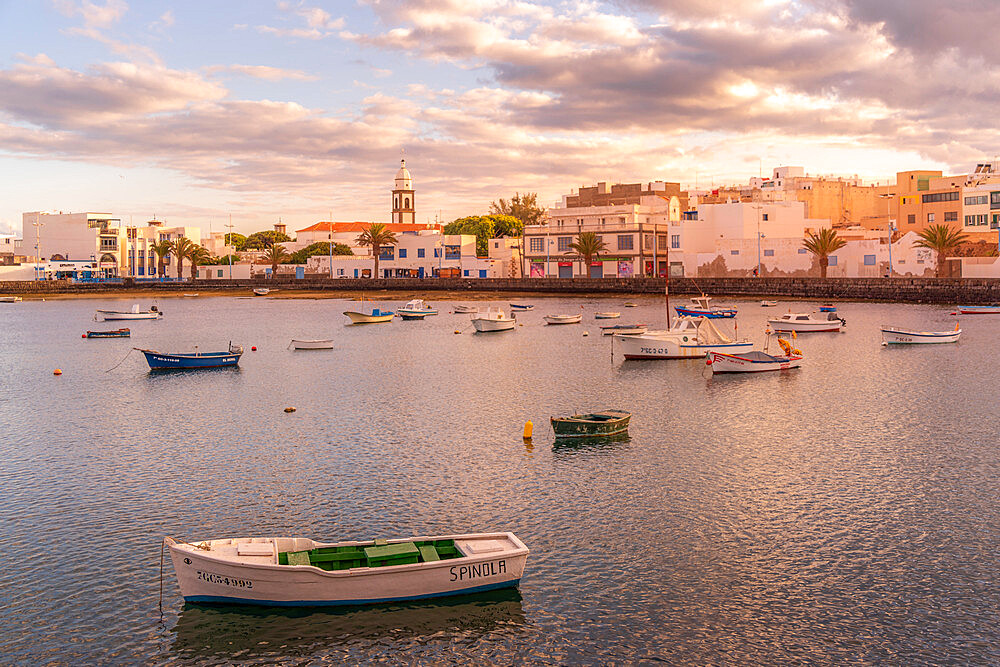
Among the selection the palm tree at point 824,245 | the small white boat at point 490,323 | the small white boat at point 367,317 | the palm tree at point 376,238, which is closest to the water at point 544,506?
the small white boat at point 490,323

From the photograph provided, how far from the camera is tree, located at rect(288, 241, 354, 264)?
19475 centimetres

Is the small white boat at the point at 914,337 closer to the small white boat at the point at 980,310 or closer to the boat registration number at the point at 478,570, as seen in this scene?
the small white boat at the point at 980,310

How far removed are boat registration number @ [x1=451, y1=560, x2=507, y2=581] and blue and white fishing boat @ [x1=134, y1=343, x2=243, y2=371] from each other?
150 ft

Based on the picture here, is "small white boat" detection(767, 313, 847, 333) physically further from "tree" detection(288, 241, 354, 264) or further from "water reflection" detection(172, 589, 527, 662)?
"tree" detection(288, 241, 354, 264)

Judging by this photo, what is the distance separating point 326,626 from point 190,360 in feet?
152

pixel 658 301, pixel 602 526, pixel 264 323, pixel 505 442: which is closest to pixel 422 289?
pixel 658 301

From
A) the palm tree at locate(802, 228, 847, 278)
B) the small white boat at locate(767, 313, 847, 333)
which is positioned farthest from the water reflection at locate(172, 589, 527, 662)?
the palm tree at locate(802, 228, 847, 278)

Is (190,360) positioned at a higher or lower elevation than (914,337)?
lower

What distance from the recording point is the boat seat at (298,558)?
19.4 m

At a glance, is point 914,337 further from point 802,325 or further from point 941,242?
point 941,242

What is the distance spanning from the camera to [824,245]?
123 metres

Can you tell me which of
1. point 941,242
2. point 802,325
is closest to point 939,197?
point 941,242

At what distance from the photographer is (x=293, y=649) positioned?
1772 cm

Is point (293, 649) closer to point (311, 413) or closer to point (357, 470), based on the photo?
point (357, 470)
